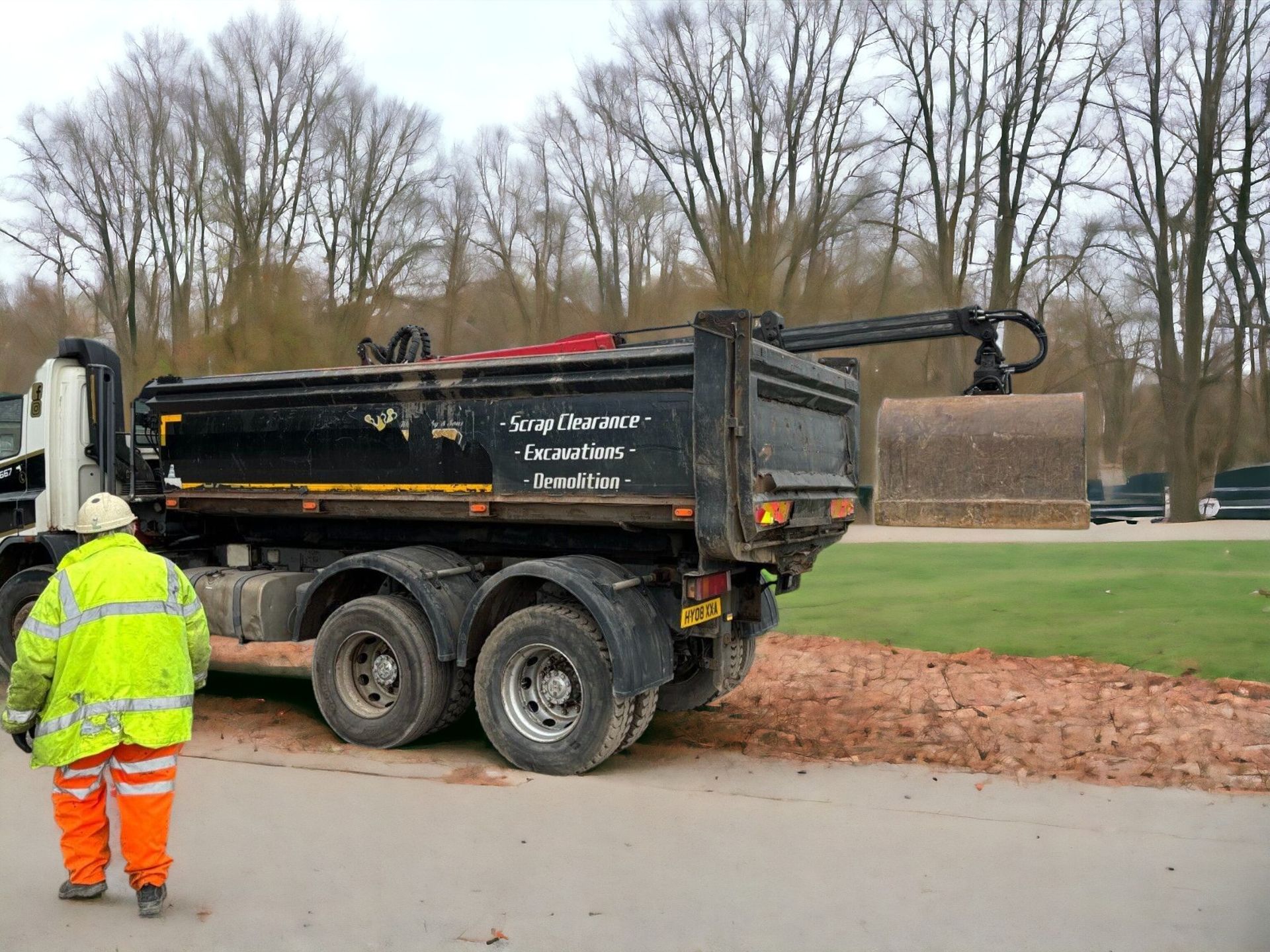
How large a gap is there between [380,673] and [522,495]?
163cm

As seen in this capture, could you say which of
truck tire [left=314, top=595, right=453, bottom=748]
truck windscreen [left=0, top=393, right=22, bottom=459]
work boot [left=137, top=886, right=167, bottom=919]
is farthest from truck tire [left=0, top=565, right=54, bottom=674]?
work boot [left=137, top=886, right=167, bottom=919]

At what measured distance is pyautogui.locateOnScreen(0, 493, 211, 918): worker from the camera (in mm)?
4270

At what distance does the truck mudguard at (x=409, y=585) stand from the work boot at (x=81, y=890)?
276 centimetres

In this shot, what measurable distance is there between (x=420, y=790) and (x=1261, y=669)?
6.39m

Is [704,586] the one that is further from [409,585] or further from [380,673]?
[380,673]

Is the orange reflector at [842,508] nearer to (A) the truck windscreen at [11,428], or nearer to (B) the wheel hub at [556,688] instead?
(B) the wheel hub at [556,688]

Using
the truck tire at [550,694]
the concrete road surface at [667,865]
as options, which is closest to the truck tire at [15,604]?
the concrete road surface at [667,865]

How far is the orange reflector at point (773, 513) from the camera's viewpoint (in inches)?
249

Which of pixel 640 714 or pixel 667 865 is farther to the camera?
pixel 640 714

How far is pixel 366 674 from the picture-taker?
24.7 ft

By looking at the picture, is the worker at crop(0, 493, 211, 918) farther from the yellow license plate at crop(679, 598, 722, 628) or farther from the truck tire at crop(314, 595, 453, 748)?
the yellow license plate at crop(679, 598, 722, 628)

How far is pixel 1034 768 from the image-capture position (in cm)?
643

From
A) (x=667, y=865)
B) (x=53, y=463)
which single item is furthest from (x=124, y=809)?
(x=53, y=463)

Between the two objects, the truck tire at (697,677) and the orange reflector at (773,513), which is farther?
the truck tire at (697,677)
